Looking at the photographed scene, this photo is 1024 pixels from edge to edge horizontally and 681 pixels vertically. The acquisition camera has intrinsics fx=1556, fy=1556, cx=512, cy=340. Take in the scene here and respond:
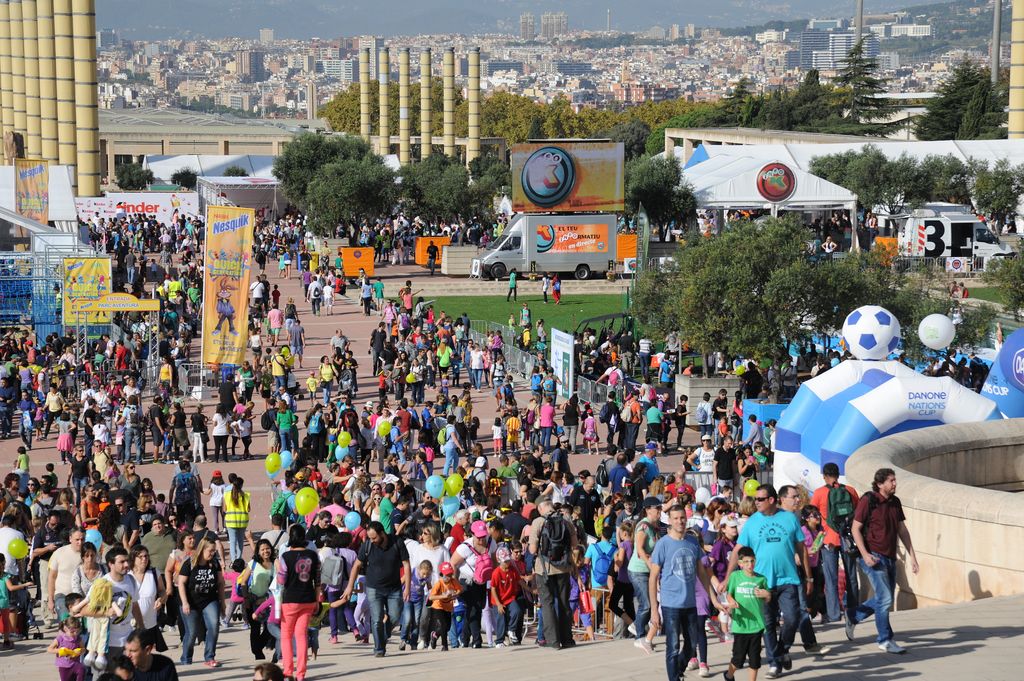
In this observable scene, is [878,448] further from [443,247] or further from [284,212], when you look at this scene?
[284,212]

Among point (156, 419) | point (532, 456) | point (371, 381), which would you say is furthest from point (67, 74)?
point (532, 456)

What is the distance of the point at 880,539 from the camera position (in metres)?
10.3

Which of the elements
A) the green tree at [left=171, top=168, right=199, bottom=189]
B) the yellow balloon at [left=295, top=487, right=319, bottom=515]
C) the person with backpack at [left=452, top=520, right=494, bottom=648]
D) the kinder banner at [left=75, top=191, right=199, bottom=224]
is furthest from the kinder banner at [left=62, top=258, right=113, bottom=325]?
the green tree at [left=171, top=168, right=199, bottom=189]

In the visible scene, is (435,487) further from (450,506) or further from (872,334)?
(872,334)

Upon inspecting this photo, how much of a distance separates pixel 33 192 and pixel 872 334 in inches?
1175

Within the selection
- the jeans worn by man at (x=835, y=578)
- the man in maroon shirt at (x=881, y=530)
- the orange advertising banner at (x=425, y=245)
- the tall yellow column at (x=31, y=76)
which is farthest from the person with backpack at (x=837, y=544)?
the tall yellow column at (x=31, y=76)

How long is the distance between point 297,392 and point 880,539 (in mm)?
18488

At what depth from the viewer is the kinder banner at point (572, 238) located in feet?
147

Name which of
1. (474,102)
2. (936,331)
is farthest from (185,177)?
(936,331)

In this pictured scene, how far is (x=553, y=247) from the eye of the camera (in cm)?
4478

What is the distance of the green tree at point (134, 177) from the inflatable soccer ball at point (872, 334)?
242ft

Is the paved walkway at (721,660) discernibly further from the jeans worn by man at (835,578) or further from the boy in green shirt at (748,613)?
the boy in green shirt at (748,613)

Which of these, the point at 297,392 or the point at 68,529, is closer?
the point at 68,529

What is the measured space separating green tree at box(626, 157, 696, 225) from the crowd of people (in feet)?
76.9
